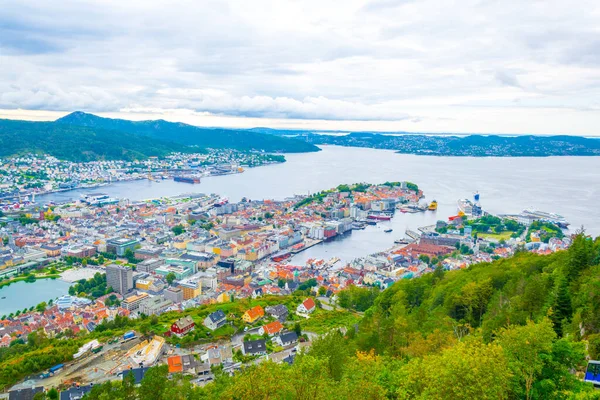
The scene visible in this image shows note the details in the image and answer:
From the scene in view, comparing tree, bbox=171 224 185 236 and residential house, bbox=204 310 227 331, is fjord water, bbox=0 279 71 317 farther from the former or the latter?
tree, bbox=171 224 185 236

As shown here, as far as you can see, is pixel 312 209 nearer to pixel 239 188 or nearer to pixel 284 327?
pixel 239 188

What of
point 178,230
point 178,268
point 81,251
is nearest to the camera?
point 178,268

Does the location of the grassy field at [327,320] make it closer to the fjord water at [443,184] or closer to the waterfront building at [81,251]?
the waterfront building at [81,251]

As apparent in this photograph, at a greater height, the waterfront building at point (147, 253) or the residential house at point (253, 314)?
the residential house at point (253, 314)

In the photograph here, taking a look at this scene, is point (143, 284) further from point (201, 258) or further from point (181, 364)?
point (181, 364)

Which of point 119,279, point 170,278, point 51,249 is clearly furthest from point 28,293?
point 51,249

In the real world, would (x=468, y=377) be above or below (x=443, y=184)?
above

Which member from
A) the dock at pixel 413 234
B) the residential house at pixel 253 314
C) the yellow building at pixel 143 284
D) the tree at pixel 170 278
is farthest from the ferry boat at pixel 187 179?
the residential house at pixel 253 314
